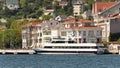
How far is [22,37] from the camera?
150000 mm

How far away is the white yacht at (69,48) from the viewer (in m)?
121

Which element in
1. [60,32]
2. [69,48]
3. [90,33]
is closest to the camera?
[69,48]

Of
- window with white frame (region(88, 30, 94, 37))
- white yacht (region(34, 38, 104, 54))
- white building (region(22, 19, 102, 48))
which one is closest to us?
white yacht (region(34, 38, 104, 54))

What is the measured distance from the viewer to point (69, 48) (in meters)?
122

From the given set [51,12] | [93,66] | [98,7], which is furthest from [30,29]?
[93,66]

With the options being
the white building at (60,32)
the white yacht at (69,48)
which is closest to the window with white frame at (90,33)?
the white building at (60,32)

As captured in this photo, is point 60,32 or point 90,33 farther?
point 60,32

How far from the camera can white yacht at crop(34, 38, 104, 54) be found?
120938 mm

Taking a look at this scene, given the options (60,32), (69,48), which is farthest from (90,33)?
(69,48)

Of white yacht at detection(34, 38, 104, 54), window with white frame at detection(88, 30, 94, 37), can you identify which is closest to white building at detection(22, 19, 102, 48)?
window with white frame at detection(88, 30, 94, 37)

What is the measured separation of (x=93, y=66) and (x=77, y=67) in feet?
7.97

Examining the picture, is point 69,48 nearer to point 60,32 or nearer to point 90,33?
point 90,33

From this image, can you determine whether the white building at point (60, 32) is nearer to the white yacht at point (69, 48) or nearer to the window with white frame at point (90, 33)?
the window with white frame at point (90, 33)

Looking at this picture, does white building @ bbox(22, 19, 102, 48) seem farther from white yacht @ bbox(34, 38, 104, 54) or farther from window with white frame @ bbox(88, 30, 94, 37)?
white yacht @ bbox(34, 38, 104, 54)
